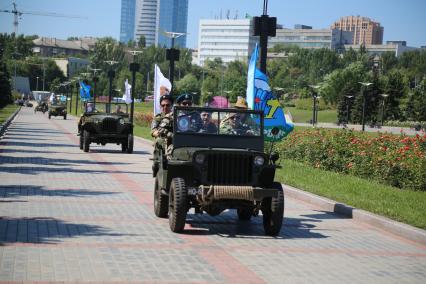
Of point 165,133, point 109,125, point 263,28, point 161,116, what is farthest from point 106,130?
point 165,133

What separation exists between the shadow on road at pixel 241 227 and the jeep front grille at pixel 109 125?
16.4m

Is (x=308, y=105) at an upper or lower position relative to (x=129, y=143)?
lower

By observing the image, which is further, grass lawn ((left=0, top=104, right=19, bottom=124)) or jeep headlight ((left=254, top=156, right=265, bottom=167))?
grass lawn ((left=0, top=104, right=19, bottom=124))

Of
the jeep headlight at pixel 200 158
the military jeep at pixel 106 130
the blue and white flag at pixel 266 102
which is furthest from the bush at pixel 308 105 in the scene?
the jeep headlight at pixel 200 158

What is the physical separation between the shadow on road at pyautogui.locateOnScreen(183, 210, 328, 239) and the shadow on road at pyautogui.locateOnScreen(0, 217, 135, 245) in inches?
54.2

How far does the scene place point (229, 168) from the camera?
1175 centimetres

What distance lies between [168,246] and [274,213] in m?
1.87

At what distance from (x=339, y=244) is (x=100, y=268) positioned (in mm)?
3981

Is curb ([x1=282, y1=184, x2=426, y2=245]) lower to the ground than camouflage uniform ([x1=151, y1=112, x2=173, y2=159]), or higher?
lower

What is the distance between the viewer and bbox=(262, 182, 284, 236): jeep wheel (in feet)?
38.1

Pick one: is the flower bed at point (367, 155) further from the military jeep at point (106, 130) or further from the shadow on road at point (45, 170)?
the shadow on road at point (45, 170)

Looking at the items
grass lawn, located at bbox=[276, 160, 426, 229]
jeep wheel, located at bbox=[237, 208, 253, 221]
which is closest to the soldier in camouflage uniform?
jeep wheel, located at bbox=[237, 208, 253, 221]

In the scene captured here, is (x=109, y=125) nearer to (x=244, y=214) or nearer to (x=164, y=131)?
(x=244, y=214)

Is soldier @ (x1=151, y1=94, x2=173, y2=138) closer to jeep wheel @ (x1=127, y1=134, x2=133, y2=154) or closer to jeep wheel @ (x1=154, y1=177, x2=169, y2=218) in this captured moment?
jeep wheel @ (x1=154, y1=177, x2=169, y2=218)
